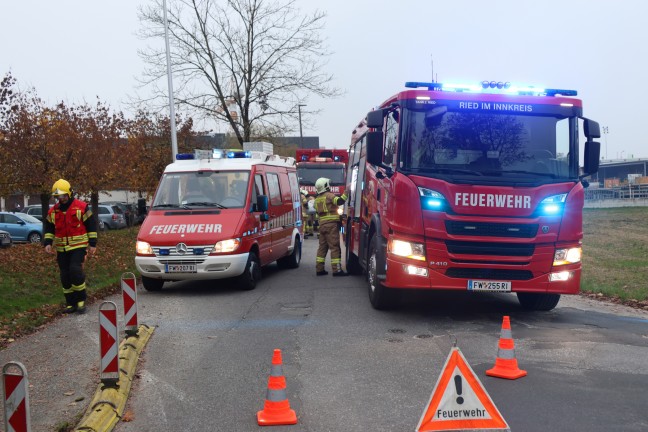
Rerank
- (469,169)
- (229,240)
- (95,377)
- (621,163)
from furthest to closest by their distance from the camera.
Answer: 1. (621,163)
2. (229,240)
3. (469,169)
4. (95,377)

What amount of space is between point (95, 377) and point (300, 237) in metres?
9.59

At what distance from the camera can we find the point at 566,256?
7.90 metres

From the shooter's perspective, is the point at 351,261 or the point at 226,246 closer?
the point at 226,246

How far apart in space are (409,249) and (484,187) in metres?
1.19

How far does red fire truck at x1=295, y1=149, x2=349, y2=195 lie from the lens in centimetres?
2402

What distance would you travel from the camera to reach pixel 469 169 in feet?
25.8

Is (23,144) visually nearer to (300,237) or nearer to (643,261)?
(300,237)

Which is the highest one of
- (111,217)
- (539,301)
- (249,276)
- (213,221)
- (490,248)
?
(213,221)

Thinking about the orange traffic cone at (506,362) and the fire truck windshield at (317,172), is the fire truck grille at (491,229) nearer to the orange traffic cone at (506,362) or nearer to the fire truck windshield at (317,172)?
the orange traffic cone at (506,362)

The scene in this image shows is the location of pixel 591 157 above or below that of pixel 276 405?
above

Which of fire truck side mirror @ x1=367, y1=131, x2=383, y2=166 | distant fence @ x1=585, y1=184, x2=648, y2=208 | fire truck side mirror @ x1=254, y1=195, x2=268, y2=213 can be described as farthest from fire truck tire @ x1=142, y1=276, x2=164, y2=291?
distant fence @ x1=585, y1=184, x2=648, y2=208

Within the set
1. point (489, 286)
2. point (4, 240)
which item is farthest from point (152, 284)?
point (4, 240)

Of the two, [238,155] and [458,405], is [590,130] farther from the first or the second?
[238,155]

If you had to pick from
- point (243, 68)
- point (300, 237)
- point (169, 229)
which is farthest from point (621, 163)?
point (169, 229)
